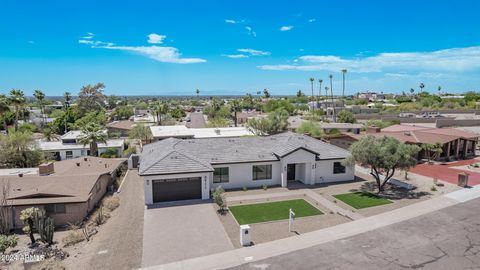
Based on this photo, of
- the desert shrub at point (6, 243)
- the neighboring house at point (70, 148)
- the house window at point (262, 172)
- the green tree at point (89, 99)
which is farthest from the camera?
the green tree at point (89, 99)

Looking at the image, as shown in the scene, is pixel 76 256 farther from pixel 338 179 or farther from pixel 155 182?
pixel 338 179

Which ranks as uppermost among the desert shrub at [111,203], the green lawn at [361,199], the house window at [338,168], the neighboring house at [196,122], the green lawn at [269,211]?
the neighboring house at [196,122]

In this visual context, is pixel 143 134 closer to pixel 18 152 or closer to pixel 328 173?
pixel 18 152

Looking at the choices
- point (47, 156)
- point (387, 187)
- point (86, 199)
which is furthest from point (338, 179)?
point (47, 156)

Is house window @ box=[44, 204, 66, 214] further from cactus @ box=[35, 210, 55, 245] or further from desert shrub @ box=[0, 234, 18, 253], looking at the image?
desert shrub @ box=[0, 234, 18, 253]

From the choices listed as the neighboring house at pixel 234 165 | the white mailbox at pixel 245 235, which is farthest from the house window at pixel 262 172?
the white mailbox at pixel 245 235

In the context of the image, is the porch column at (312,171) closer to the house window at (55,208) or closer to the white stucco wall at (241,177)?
the white stucco wall at (241,177)

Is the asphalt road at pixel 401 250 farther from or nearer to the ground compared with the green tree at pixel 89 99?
nearer to the ground

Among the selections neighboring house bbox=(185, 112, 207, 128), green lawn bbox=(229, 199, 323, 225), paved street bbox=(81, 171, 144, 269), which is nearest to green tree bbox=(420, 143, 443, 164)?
green lawn bbox=(229, 199, 323, 225)
